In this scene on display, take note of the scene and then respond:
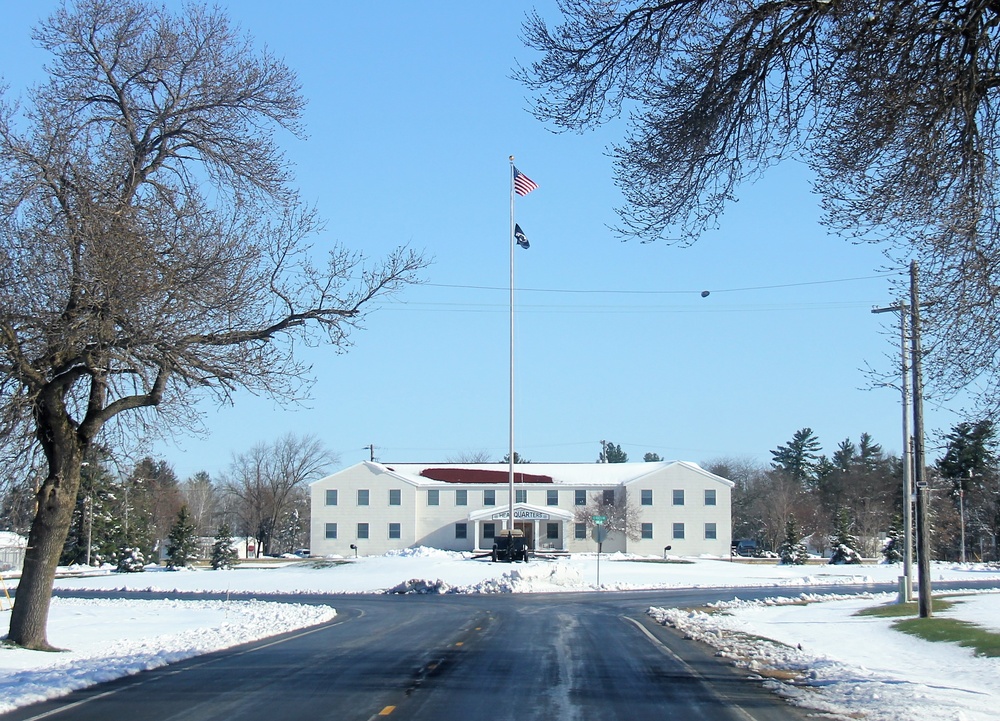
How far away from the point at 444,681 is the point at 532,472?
7275 cm

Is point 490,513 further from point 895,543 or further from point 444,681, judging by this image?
point 444,681

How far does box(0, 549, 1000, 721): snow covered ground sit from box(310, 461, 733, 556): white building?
23513mm

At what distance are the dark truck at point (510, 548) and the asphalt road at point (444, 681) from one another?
31368 mm

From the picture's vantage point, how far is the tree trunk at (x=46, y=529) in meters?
18.6

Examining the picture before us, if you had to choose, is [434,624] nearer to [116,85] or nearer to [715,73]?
[116,85]

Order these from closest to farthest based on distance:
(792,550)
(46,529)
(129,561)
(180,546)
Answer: (46,529) < (129,561) < (180,546) < (792,550)

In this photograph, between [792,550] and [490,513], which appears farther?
[490,513]

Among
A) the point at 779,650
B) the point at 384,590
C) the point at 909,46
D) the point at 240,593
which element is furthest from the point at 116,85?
the point at 384,590

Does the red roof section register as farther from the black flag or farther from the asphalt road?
the asphalt road

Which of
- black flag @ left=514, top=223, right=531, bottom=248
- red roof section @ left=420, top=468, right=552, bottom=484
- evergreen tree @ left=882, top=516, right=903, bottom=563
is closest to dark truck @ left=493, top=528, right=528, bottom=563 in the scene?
black flag @ left=514, top=223, right=531, bottom=248

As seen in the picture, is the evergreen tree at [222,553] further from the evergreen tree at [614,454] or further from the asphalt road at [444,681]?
the evergreen tree at [614,454]

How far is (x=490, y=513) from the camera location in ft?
257

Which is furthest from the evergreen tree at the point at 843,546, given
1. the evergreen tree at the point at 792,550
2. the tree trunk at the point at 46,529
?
the tree trunk at the point at 46,529

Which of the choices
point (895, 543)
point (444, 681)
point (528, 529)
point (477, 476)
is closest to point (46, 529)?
point (444, 681)
